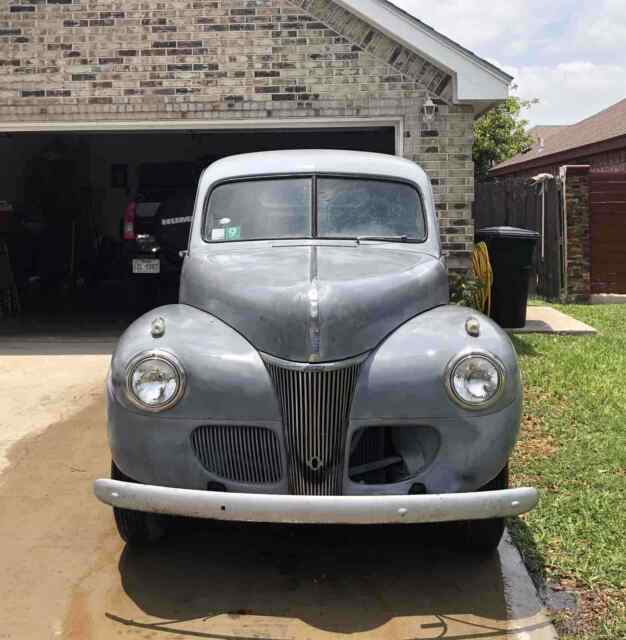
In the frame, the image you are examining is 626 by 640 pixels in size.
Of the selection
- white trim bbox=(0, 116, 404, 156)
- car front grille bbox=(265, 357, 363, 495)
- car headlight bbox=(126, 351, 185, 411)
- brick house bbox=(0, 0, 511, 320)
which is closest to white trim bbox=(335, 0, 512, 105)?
brick house bbox=(0, 0, 511, 320)

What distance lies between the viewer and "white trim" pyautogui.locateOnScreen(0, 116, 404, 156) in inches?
360

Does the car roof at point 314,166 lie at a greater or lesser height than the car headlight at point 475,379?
greater

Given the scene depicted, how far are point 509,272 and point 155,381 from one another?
7.18 metres

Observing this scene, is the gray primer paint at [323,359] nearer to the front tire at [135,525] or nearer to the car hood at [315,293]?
the car hood at [315,293]

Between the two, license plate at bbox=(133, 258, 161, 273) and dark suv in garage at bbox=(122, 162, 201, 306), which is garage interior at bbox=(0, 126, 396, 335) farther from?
license plate at bbox=(133, 258, 161, 273)

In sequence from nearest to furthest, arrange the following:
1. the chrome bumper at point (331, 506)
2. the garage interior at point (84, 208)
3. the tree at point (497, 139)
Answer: the chrome bumper at point (331, 506)
the garage interior at point (84, 208)
the tree at point (497, 139)

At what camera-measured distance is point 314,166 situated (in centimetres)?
516

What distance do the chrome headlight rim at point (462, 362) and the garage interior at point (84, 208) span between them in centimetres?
829

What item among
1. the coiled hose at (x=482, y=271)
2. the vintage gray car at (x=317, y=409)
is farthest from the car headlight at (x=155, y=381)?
the coiled hose at (x=482, y=271)

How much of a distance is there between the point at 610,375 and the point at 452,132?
3253 millimetres

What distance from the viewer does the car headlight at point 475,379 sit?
348cm

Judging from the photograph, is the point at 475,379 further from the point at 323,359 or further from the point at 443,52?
the point at 443,52

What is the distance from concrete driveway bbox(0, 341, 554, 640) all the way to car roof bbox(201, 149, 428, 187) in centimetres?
211

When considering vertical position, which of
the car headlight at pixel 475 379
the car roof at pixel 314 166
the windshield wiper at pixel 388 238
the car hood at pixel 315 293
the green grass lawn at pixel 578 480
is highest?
the car roof at pixel 314 166
